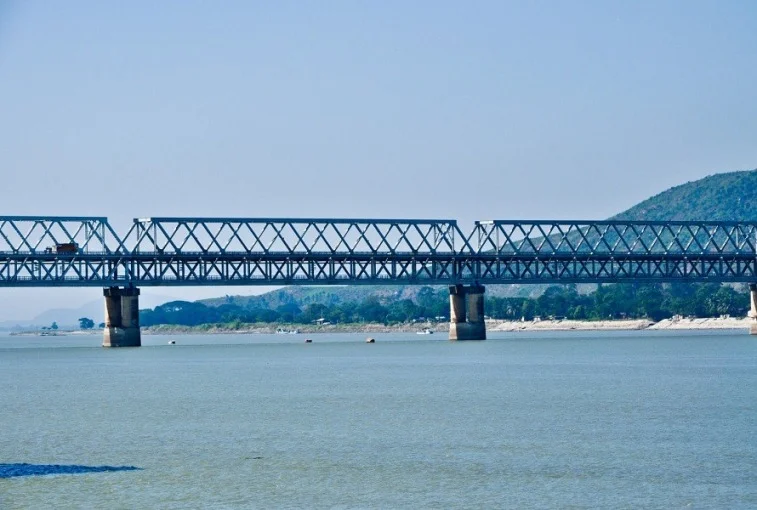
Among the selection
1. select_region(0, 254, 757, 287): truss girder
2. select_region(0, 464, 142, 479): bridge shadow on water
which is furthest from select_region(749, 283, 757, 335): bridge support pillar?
select_region(0, 464, 142, 479): bridge shadow on water

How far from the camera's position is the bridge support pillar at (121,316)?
547 feet

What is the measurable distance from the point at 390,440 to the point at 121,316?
117343 mm

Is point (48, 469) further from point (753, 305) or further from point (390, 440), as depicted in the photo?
point (753, 305)

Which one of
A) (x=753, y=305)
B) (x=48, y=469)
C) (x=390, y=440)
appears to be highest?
(x=753, y=305)

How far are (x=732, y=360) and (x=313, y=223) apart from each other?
71616 mm

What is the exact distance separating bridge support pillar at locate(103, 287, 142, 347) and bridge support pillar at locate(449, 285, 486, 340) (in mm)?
36829

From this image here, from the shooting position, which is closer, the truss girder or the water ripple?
the water ripple

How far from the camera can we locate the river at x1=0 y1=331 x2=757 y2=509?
4362 centimetres

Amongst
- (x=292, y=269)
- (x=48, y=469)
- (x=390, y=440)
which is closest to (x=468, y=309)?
(x=292, y=269)

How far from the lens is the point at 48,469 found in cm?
4972

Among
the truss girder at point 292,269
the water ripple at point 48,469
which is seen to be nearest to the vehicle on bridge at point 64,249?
the truss girder at point 292,269

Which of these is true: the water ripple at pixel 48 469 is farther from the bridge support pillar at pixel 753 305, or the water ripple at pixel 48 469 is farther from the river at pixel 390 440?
the bridge support pillar at pixel 753 305

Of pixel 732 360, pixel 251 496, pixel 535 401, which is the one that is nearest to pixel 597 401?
pixel 535 401

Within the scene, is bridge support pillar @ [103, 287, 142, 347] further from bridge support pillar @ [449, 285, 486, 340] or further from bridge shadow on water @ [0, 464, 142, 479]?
bridge shadow on water @ [0, 464, 142, 479]
